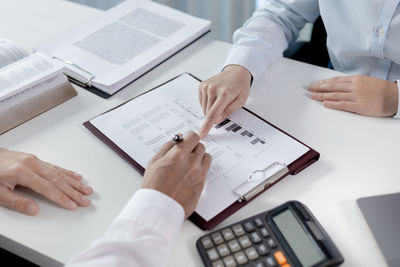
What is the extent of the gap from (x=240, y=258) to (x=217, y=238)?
5 cm

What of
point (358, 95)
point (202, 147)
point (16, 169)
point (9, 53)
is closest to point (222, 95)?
point (202, 147)

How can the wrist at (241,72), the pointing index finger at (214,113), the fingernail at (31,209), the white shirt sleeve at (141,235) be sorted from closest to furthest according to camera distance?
1. the white shirt sleeve at (141,235)
2. the fingernail at (31,209)
3. the pointing index finger at (214,113)
4. the wrist at (241,72)

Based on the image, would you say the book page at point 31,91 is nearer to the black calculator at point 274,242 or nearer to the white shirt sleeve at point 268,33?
the white shirt sleeve at point 268,33

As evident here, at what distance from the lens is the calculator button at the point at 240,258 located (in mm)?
557

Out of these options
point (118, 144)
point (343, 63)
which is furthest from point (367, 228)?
point (343, 63)

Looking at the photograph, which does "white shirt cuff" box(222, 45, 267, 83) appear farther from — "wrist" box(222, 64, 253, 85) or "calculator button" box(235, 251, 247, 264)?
"calculator button" box(235, 251, 247, 264)

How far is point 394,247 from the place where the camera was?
57 centimetres

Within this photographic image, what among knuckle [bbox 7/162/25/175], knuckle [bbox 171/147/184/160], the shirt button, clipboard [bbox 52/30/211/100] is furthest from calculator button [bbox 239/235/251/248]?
the shirt button

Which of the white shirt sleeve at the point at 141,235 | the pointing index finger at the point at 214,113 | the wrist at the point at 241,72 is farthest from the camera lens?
the wrist at the point at 241,72

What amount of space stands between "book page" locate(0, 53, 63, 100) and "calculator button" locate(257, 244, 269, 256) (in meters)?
0.55

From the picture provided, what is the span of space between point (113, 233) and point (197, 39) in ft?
2.13

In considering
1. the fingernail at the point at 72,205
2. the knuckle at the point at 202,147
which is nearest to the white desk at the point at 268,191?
the fingernail at the point at 72,205

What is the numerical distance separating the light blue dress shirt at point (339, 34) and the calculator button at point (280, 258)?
417 mm

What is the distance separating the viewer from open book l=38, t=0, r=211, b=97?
3.07 ft
